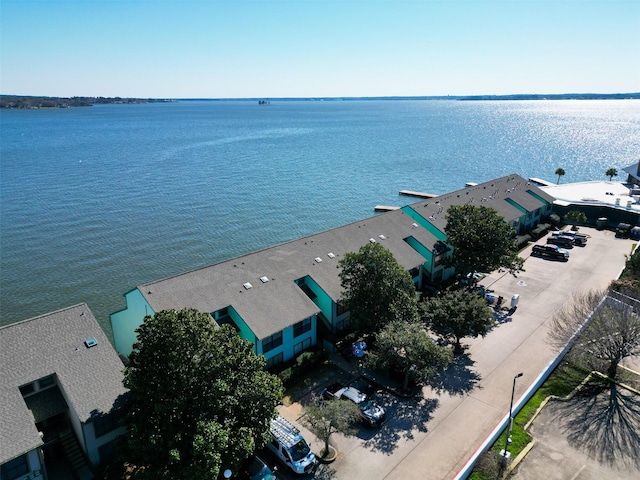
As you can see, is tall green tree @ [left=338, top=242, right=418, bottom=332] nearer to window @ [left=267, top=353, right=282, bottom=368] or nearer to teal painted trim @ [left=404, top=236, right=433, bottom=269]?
window @ [left=267, top=353, right=282, bottom=368]

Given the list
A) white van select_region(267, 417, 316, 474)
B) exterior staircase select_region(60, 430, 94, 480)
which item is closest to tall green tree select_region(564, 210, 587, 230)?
white van select_region(267, 417, 316, 474)

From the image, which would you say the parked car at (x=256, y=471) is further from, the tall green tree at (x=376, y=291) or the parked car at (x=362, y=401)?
the tall green tree at (x=376, y=291)

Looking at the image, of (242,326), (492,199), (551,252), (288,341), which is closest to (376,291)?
(288,341)

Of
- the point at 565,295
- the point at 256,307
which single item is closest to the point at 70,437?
the point at 256,307

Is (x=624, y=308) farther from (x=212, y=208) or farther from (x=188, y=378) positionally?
(x=212, y=208)

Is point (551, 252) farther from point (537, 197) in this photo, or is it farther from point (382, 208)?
point (382, 208)

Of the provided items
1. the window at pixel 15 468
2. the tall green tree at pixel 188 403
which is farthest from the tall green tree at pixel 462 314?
the window at pixel 15 468
